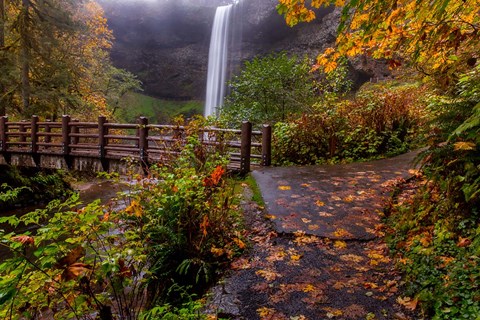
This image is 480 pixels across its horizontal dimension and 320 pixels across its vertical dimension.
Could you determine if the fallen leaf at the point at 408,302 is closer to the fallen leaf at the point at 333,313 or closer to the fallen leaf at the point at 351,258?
the fallen leaf at the point at 333,313

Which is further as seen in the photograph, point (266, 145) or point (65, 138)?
point (65, 138)

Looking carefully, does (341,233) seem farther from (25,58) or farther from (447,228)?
(25,58)

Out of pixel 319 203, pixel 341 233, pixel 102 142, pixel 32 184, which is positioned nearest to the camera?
pixel 341 233

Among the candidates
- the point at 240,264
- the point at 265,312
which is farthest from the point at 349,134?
the point at 265,312

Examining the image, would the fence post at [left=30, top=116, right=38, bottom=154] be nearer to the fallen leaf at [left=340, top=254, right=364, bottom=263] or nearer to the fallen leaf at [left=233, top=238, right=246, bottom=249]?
the fallen leaf at [left=233, top=238, right=246, bottom=249]

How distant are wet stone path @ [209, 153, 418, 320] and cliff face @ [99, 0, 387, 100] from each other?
26697 millimetres

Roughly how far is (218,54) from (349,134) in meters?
27.1

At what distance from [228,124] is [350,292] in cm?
844

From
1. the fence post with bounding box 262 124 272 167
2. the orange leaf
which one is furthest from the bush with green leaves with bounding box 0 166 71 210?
the orange leaf

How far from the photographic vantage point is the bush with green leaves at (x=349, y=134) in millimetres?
9094

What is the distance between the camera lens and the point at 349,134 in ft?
29.8

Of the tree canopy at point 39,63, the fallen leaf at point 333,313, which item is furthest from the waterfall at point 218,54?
the fallen leaf at point 333,313

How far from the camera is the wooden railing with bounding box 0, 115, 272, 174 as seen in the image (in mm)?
7543

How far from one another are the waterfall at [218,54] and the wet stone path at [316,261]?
27471 mm
